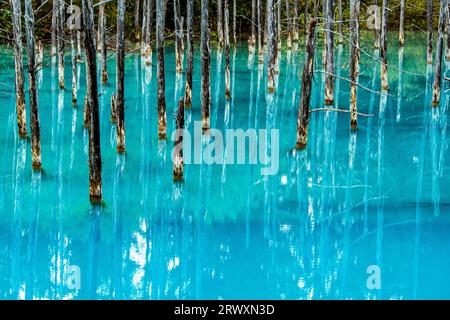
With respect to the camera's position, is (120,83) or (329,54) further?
(329,54)

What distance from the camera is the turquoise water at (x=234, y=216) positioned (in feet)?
31.4

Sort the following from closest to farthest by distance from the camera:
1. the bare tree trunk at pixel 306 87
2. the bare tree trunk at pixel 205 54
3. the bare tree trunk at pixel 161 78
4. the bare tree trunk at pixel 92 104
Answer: the bare tree trunk at pixel 92 104, the bare tree trunk at pixel 306 87, the bare tree trunk at pixel 161 78, the bare tree trunk at pixel 205 54

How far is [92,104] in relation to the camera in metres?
11.8

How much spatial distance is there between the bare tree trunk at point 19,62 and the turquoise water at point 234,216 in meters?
0.50

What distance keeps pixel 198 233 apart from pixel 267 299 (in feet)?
9.28

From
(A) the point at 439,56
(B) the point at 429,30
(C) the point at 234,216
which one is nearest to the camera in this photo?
(C) the point at 234,216

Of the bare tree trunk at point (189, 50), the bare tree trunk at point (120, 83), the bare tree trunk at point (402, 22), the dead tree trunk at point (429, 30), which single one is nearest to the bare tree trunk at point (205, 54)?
the bare tree trunk at point (189, 50)

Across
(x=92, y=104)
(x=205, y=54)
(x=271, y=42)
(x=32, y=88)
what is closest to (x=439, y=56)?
(x=271, y=42)

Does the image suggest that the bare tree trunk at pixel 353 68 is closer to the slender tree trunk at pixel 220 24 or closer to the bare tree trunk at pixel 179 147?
the bare tree trunk at pixel 179 147

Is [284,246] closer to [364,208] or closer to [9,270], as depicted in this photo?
[364,208]

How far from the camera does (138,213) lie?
1246 cm

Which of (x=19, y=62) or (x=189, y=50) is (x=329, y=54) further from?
(x=19, y=62)

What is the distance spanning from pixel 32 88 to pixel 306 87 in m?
5.15

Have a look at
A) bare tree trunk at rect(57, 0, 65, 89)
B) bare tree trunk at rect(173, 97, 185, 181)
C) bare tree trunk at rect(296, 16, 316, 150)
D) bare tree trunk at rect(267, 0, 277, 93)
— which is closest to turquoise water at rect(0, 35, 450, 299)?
bare tree trunk at rect(173, 97, 185, 181)
